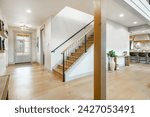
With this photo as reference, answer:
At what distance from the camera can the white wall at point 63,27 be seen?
5254mm

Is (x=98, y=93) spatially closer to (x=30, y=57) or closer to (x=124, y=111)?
(x=124, y=111)

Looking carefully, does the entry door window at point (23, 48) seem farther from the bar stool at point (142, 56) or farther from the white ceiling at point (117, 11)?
the bar stool at point (142, 56)

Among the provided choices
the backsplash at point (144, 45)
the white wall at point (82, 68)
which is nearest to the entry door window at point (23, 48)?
the white wall at point (82, 68)

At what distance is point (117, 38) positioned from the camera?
699 cm

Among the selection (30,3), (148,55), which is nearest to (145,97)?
(30,3)

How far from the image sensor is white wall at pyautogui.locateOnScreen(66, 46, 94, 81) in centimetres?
419

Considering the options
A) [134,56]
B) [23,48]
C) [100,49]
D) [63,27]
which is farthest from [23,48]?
[134,56]

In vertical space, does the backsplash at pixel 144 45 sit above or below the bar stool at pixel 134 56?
above

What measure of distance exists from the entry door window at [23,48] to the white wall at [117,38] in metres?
6.34

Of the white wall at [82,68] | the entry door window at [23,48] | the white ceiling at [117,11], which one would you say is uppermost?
the white ceiling at [117,11]

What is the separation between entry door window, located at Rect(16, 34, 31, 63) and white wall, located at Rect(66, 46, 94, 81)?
5990mm

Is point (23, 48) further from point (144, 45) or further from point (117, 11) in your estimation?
point (144, 45)

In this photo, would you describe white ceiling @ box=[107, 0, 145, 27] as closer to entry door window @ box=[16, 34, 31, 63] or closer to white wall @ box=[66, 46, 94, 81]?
white wall @ box=[66, 46, 94, 81]

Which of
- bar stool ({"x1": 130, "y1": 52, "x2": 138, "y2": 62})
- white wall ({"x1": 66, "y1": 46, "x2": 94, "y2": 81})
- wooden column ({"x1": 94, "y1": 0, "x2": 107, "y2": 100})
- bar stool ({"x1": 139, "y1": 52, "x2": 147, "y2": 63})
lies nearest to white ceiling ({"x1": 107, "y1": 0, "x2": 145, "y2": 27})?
wooden column ({"x1": 94, "y1": 0, "x2": 107, "y2": 100})
